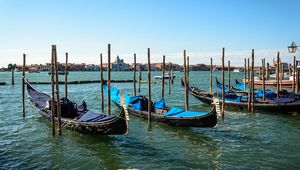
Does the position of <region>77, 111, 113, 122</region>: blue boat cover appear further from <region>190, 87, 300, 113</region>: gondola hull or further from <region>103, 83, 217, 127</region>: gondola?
<region>190, 87, 300, 113</region>: gondola hull

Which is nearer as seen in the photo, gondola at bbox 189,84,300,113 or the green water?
the green water

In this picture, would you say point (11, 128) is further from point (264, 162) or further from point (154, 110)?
point (264, 162)

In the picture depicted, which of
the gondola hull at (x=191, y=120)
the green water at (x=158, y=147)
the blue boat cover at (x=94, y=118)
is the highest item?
the blue boat cover at (x=94, y=118)

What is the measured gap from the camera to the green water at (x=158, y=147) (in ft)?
26.7

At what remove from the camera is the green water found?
8133 millimetres

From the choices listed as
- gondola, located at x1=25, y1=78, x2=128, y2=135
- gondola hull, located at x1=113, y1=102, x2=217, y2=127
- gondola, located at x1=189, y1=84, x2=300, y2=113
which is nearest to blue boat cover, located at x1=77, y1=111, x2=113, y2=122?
gondola, located at x1=25, y1=78, x2=128, y2=135

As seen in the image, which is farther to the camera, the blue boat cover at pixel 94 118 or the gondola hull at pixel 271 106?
the gondola hull at pixel 271 106

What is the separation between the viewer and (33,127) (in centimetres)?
1254

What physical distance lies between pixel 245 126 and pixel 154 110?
373 centimetres

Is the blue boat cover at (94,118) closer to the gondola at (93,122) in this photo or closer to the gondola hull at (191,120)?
the gondola at (93,122)

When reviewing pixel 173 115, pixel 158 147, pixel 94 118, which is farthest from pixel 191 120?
pixel 94 118

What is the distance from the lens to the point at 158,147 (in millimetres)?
9578

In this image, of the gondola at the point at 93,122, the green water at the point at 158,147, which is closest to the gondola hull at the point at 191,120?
the green water at the point at 158,147

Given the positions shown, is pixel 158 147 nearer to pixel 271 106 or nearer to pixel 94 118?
pixel 94 118
